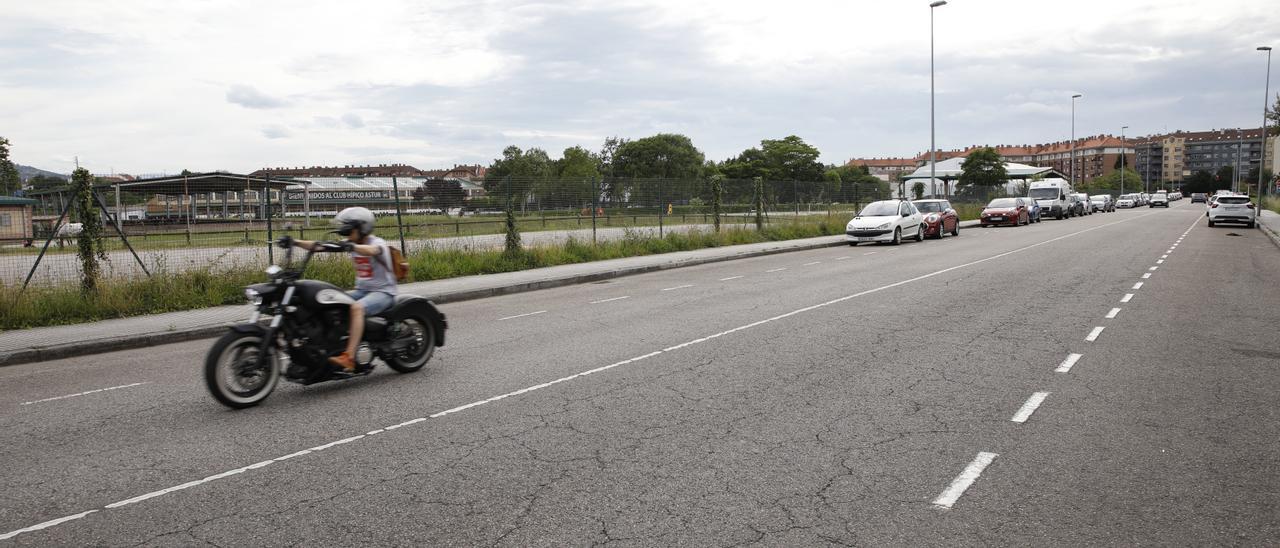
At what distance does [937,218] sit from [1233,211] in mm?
15327

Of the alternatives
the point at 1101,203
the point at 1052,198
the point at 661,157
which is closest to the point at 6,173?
the point at 661,157

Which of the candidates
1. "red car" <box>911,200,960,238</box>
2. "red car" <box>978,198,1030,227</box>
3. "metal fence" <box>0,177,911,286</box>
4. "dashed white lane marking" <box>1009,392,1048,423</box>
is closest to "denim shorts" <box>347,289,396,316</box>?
"metal fence" <box>0,177,911,286</box>

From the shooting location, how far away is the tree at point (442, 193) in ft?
59.4

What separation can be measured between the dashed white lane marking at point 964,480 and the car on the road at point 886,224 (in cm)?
2208

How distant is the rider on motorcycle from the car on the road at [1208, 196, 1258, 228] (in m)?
39.0

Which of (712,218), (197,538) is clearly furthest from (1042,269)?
(197,538)

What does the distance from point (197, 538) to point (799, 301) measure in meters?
9.48

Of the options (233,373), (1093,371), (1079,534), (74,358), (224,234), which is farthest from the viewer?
(224,234)

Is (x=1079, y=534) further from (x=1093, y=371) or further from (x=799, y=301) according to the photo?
(x=799, y=301)

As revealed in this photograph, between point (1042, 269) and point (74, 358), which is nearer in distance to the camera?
point (74, 358)

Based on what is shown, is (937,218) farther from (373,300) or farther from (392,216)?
(373,300)

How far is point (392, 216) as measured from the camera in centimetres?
1764

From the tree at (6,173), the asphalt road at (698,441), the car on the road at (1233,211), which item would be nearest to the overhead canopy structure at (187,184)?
the asphalt road at (698,441)

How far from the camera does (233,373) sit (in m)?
6.15
